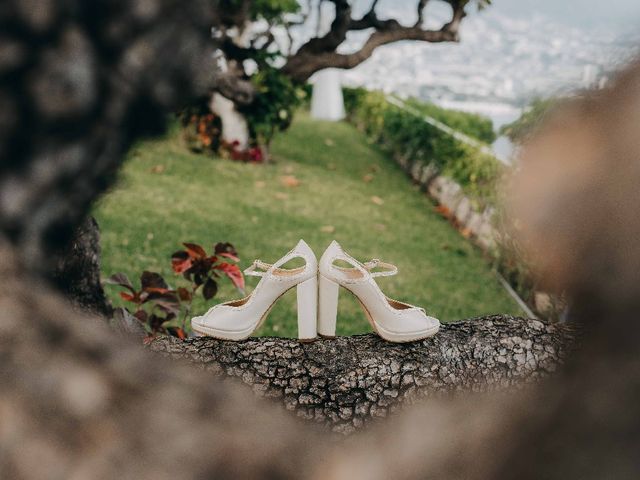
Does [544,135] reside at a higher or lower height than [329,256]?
higher

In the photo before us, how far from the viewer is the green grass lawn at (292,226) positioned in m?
5.91

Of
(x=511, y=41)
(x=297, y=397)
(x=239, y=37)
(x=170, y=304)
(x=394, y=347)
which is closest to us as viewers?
(x=297, y=397)

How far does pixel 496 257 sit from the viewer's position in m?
6.84

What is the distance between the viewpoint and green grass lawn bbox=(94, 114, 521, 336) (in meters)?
5.91

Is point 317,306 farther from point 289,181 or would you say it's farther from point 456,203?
point 289,181

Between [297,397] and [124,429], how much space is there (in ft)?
6.44

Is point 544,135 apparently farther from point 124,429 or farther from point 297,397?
point 297,397

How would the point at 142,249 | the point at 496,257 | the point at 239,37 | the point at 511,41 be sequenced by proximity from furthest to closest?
the point at 239,37, the point at 496,257, the point at 142,249, the point at 511,41

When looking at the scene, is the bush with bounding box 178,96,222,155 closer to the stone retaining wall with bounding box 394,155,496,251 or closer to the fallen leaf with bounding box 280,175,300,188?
the fallen leaf with bounding box 280,175,300,188

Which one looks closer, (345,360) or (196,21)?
(196,21)

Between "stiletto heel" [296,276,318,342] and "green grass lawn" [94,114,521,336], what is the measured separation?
2.45m

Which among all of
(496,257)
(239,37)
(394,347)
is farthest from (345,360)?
(239,37)

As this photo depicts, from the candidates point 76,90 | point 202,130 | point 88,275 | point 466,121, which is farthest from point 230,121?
point 76,90

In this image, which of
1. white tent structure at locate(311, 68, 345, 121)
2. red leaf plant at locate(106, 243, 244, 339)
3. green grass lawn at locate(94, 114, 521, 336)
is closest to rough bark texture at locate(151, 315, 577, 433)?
red leaf plant at locate(106, 243, 244, 339)
